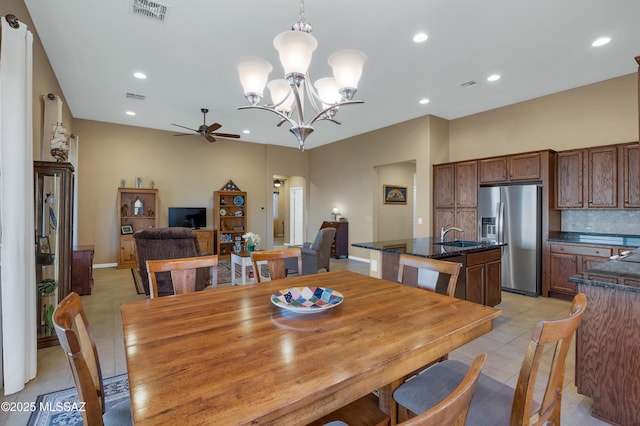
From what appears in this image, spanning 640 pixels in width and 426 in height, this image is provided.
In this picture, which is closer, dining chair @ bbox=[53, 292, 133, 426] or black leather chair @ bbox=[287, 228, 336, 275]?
dining chair @ bbox=[53, 292, 133, 426]

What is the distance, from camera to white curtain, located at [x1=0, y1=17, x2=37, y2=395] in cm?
211

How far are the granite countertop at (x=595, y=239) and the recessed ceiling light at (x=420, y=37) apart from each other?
3.38m

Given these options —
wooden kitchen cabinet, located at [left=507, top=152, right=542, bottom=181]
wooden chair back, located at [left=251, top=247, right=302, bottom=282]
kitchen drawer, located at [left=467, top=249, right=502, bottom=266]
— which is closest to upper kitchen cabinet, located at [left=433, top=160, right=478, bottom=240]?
wooden kitchen cabinet, located at [left=507, top=152, right=542, bottom=181]

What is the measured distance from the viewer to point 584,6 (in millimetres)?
2826

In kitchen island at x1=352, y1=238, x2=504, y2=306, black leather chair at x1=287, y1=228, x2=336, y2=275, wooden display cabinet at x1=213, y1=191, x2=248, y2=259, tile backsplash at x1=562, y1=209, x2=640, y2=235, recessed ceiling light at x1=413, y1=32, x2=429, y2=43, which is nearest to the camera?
kitchen island at x1=352, y1=238, x2=504, y2=306

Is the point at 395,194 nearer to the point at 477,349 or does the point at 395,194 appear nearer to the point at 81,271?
the point at 477,349

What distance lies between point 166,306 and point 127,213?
638 centimetres

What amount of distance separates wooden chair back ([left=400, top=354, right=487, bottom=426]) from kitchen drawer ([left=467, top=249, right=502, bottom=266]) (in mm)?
2953

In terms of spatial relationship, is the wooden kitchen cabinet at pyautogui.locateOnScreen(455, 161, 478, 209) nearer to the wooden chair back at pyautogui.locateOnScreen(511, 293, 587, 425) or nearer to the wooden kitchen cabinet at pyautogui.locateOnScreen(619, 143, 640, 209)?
the wooden kitchen cabinet at pyautogui.locateOnScreen(619, 143, 640, 209)

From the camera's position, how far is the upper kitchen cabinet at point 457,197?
537 centimetres

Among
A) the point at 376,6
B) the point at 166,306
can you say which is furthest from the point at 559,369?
the point at 376,6

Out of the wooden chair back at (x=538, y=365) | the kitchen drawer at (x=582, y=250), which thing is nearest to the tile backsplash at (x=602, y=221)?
the kitchen drawer at (x=582, y=250)

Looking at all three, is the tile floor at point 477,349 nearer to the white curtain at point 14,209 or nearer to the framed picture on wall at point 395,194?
the white curtain at point 14,209

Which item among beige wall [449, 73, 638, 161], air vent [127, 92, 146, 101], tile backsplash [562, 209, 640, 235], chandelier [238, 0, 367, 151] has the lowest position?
tile backsplash [562, 209, 640, 235]
